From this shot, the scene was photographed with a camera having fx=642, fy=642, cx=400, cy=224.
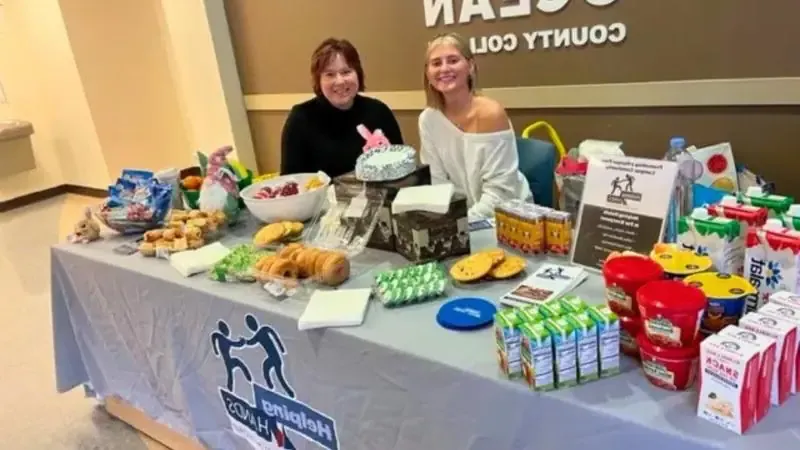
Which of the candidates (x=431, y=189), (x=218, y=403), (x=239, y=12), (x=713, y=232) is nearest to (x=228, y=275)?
(x=218, y=403)

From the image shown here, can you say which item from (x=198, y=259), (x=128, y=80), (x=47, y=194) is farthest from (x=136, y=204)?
(x=47, y=194)

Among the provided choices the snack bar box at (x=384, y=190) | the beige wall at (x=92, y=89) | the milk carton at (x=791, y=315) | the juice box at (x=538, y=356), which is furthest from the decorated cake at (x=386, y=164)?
the beige wall at (x=92, y=89)

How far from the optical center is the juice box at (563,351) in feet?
3.13

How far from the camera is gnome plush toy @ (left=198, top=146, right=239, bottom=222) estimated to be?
1.93 m

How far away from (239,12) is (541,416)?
368 centimetres

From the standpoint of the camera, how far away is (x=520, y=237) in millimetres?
1466

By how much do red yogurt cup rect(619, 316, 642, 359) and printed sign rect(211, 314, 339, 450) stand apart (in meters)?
0.70

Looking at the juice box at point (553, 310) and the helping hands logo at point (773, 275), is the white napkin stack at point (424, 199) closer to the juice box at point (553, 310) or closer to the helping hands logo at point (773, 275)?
the juice box at point (553, 310)

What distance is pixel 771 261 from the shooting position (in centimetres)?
97

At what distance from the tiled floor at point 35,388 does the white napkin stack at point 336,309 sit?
3.95ft

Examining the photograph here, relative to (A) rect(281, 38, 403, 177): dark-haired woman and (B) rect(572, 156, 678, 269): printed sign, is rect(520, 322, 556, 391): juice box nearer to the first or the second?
(B) rect(572, 156, 678, 269): printed sign

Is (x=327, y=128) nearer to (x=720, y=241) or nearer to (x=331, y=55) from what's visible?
(x=331, y=55)

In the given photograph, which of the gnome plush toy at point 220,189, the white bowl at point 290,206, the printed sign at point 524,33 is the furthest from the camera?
the printed sign at point 524,33

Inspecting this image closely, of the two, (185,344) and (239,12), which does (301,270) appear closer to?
(185,344)
